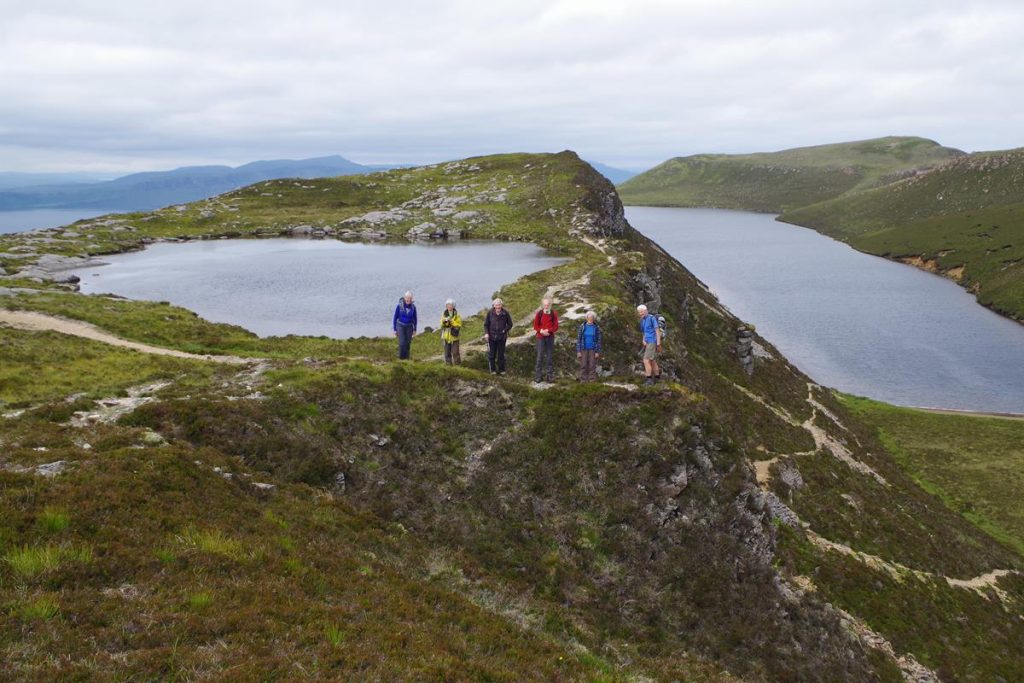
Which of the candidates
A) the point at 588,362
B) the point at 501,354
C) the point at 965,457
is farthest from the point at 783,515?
the point at 965,457

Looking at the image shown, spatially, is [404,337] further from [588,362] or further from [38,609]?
[38,609]

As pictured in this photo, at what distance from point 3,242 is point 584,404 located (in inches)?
3789

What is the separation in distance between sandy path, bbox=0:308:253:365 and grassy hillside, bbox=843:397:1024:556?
69.8m

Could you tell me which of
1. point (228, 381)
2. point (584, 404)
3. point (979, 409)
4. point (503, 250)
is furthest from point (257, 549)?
point (979, 409)

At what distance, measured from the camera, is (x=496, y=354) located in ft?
103

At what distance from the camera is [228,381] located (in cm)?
2639

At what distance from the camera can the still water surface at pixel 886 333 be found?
94562 mm

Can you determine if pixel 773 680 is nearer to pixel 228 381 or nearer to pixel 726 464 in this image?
pixel 726 464

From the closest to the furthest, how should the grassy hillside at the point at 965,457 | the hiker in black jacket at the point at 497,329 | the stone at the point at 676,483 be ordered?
the stone at the point at 676,483 → the hiker in black jacket at the point at 497,329 → the grassy hillside at the point at 965,457

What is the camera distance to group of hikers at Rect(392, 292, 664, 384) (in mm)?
27953

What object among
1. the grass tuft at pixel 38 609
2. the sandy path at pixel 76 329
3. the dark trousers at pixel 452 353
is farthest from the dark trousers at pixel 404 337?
the grass tuft at pixel 38 609

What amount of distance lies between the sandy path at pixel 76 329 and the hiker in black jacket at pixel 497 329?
1432 cm

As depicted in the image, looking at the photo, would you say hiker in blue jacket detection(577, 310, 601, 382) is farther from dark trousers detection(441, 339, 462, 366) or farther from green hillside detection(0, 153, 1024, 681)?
dark trousers detection(441, 339, 462, 366)

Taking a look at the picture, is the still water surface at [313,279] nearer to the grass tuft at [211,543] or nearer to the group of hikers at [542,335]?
the group of hikers at [542,335]
